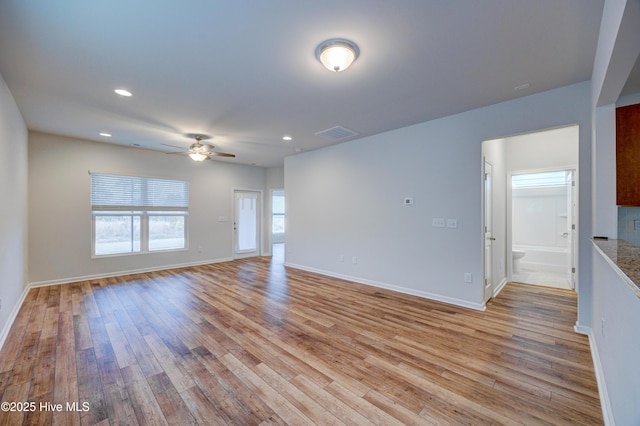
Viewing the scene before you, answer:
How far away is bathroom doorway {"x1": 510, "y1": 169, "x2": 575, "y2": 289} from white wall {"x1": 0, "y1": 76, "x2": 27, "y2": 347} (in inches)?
308

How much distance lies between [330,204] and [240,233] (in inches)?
133

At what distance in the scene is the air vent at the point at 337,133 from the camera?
4.36 metres

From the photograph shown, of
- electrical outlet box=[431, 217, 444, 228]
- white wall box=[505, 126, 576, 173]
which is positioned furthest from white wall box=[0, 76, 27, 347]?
white wall box=[505, 126, 576, 173]

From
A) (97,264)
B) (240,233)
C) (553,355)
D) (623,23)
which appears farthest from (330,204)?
(97,264)

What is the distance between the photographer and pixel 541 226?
641 cm

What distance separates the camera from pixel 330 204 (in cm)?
548

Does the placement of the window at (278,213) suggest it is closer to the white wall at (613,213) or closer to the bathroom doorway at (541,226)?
the bathroom doorway at (541,226)

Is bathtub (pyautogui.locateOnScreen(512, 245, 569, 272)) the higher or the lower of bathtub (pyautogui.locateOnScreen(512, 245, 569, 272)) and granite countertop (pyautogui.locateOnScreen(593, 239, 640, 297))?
the lower

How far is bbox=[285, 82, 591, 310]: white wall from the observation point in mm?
3115

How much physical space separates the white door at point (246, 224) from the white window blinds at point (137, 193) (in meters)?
1.45

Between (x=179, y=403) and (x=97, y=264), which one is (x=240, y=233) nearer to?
(x=97, y=264)

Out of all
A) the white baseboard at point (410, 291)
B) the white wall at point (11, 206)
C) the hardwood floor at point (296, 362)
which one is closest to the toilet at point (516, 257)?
the hardwood floor at point (296, 362)

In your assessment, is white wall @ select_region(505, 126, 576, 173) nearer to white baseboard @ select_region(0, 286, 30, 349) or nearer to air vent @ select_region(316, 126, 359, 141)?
air vent @ select_region(316, 126, 359, 141)

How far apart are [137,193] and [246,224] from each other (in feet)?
9.25
